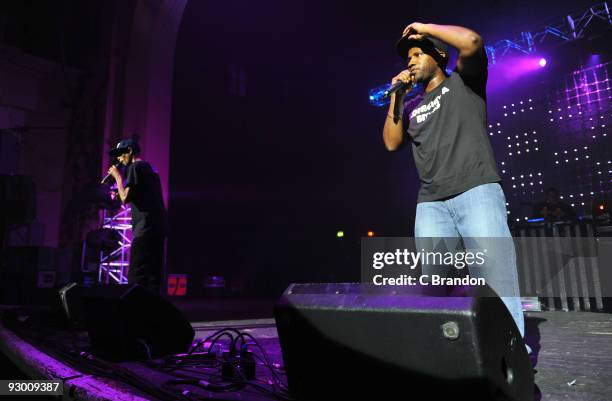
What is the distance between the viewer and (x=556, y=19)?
827 cm

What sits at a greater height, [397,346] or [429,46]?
[429,46]

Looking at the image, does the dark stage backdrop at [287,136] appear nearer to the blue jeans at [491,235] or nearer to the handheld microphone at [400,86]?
the handheld microphone at [400,86]

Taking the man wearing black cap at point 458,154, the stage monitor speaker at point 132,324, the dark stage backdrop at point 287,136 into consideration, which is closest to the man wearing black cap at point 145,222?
the stage monitor speaker at point 132,324

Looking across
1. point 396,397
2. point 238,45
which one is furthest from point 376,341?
point 238,45

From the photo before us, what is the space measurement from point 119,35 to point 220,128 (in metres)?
3.22

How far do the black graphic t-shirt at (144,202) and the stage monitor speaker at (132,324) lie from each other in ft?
2.16

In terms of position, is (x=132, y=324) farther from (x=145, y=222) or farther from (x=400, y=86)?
(x=400, y=86)

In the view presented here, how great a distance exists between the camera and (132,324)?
2062 mm

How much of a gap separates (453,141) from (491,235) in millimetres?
411

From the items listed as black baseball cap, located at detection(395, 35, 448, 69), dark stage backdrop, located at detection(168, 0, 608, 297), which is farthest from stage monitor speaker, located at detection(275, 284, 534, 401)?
dark stage backdrop, located at detection(168, 0, 608, 297)

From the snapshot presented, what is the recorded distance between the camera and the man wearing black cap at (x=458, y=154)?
1539 mm

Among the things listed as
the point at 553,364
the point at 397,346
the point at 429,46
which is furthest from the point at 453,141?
the point at 553,364

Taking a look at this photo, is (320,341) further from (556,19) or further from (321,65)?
(321,65)

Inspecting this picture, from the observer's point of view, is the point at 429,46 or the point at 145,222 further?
the point at 145,222
